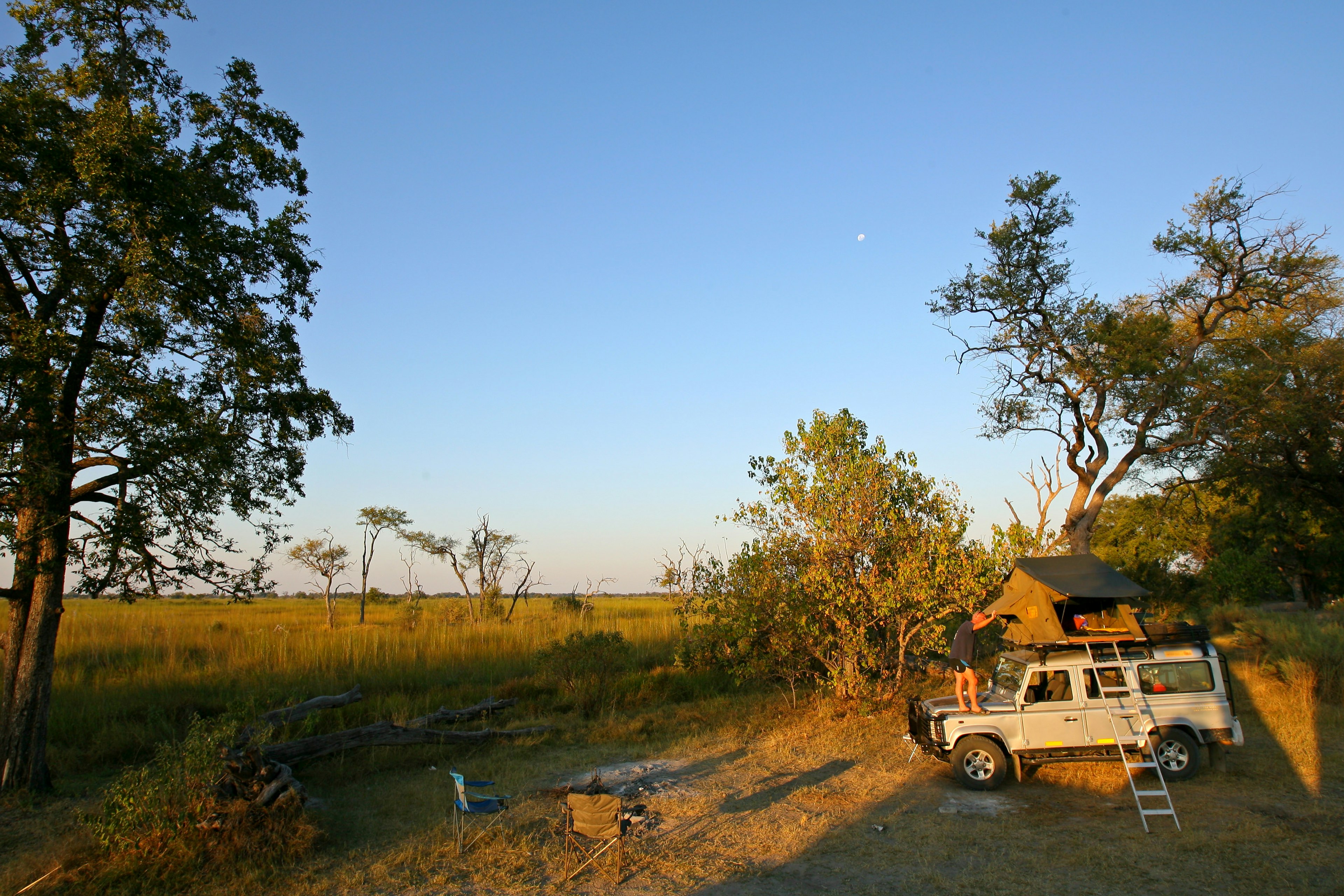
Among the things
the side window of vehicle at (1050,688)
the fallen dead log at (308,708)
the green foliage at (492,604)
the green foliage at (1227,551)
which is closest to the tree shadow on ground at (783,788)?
the side window of vehicle at (1050,688)

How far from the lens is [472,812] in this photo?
640cm

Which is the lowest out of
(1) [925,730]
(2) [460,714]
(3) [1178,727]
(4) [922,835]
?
(4) [922,835]

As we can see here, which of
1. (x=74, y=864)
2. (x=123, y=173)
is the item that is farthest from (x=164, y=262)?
(x=74, y=864)

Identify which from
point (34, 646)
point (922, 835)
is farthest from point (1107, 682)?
point (34, 646)

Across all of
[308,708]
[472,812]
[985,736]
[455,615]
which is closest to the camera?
[472,812]

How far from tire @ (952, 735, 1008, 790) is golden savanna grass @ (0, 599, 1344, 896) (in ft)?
0.65

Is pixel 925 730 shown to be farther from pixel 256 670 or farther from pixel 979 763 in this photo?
pixel 256 670

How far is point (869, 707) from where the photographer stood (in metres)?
12.1

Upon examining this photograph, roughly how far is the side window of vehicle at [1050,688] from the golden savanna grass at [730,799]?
39.6 inches

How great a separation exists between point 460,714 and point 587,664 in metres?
2.79

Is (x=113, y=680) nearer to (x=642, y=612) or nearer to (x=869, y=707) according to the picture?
(x=869, y=707)

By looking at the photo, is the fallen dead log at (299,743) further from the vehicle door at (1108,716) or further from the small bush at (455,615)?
the small bush at (455,615)

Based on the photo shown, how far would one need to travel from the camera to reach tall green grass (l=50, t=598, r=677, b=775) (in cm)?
1091

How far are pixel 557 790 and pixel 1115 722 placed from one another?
6130 millimetres
